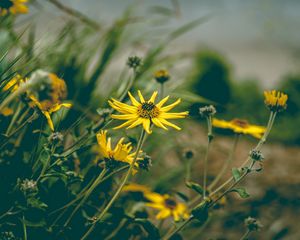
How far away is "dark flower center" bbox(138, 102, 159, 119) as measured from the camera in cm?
97

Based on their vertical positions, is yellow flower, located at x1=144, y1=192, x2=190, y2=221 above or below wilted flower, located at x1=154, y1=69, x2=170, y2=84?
below

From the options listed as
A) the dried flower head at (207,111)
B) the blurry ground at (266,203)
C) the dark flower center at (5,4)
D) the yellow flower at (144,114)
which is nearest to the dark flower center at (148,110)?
the yellow flower at (144,114)

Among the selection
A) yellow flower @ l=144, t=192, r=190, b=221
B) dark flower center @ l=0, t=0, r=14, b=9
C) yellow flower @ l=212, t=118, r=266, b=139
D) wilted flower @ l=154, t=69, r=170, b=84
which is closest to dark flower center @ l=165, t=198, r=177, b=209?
yellow flower @ l=144, t=192, r=190, b=221

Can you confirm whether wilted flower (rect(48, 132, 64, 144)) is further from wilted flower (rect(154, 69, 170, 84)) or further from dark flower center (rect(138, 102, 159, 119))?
wilted flower (rect(154, 69, 170, 84))

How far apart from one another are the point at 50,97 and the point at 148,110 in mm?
285

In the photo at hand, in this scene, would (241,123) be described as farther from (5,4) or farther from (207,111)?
(5,4)

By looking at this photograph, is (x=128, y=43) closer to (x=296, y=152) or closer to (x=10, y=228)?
(x=10, y=228)

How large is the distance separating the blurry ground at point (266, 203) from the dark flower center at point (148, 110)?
55cm

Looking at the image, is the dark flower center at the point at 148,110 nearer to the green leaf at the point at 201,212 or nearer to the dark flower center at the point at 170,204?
the green leaf at the point at 201,212

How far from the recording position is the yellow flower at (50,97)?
2.41ft

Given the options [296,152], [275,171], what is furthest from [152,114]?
[296,152]

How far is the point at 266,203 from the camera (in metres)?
2.03

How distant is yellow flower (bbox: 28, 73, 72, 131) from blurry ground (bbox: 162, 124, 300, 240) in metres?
0.63

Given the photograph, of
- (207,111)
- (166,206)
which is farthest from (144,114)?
(166,206)
